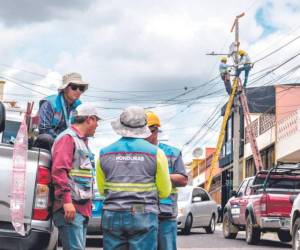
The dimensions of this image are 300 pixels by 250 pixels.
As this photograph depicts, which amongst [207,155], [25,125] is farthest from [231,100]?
[25,125]

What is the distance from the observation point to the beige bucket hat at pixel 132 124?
225 inches

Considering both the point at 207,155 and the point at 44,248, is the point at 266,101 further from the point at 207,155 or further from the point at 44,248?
the point at 44,248

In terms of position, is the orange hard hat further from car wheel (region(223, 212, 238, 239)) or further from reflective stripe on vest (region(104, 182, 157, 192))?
car wheel (region(223, 212, 238, 239))

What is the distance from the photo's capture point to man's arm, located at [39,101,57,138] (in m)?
6.93

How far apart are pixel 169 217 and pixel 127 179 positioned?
5.36 ft

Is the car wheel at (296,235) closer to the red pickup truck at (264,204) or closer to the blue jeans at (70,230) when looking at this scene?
the red pickup truck at (264,204)

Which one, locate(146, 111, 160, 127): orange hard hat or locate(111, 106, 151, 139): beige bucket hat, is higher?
locate(146, 111, 160, 127): orange hard hat

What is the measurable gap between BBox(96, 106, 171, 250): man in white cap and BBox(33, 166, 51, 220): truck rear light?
60cm

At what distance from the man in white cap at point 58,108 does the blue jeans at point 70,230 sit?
3.47ft

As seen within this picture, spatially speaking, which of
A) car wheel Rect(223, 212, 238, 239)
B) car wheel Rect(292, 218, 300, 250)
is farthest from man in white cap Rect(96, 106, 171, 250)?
car wheel Rect(223, 212, 238, 239)

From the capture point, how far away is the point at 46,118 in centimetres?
694

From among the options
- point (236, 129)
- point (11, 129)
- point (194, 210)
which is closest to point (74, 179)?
point (11, 129)

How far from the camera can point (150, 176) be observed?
18.5 ft

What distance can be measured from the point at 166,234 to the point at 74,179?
1.39 m
